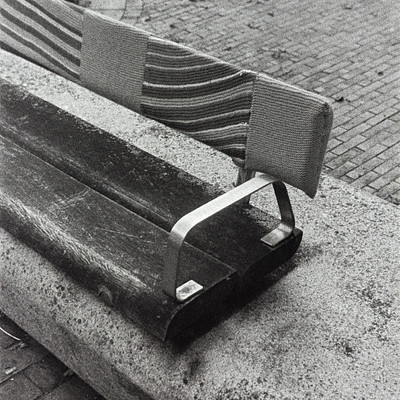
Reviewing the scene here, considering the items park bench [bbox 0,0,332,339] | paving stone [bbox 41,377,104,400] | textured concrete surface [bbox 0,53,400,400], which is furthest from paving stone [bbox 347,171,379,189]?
paving stone [bbox 41,377,104,400]

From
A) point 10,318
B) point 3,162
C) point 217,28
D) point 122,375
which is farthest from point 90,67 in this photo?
point 217,28

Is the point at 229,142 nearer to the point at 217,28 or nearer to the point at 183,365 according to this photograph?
the point at 183,365

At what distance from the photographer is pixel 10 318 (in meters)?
3.19

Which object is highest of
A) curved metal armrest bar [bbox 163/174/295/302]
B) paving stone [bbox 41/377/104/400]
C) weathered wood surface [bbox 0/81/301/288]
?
curved metal armrest bar [bbox 163/174/295/302]

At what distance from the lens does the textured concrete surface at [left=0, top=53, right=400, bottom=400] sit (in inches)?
96.8

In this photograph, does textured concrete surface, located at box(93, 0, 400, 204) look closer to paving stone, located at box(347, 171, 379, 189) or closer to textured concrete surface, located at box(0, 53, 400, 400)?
paving stone, located at box(347, 171, 379, 189)

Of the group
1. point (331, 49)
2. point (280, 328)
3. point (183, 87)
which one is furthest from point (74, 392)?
point (331, 49)

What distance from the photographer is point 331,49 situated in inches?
256

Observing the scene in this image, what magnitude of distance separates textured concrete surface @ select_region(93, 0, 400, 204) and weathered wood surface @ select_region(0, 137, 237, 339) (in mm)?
2178

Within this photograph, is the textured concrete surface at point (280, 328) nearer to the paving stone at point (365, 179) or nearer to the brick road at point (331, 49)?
the brick road at point (331, 49)

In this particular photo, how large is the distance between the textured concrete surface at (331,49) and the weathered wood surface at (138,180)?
1.68 metres

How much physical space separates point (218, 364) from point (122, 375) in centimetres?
34

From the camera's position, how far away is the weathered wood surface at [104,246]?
2436 mm

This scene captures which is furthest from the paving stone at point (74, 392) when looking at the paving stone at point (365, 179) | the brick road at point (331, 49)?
the paving stone at point (365, 179)
